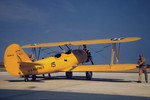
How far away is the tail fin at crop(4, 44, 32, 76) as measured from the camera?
13.1m

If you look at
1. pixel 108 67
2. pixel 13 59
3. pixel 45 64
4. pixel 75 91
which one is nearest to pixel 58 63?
pixel 45 64

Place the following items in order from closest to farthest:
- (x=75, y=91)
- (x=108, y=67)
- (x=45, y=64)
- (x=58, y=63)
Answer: (x=75, y=91)
(x=45, y=64)
(x=108, y=67)
(x=58, y=63)

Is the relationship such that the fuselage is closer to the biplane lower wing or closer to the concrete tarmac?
the biplane lower wing

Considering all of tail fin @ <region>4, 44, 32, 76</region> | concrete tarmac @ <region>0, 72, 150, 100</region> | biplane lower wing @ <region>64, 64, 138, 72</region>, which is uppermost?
tail fin @ <region>4, 44, 32, 76</region>

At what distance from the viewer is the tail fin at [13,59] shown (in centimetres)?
1314

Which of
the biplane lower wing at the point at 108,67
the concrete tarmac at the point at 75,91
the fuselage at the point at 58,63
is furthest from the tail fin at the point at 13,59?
the biplane lower wing at the point at 108,67

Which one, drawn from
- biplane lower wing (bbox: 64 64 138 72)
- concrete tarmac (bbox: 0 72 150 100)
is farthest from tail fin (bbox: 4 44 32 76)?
biplane lower wing (bbox: 64 64 138 72)

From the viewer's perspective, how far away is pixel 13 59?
13227mm

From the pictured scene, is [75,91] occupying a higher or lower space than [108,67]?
lower

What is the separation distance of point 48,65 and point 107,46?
4.78 meters

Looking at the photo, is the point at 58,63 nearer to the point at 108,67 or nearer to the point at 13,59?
the point at 13,59

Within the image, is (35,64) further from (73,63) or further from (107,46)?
(107,46)

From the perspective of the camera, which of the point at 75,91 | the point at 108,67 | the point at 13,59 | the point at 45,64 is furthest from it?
the point at 108,67

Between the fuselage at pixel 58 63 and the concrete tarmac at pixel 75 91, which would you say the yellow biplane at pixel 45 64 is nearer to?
the fuselage at pixel 58 63
